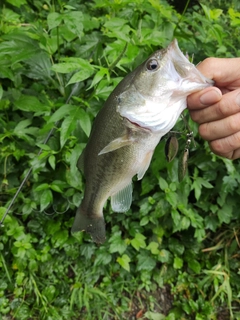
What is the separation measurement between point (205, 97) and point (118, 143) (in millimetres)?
372

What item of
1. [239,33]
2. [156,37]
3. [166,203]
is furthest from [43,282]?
[239,33]

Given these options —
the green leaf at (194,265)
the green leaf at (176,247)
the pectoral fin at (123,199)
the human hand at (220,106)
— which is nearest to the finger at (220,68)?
the human hand at (220,106)

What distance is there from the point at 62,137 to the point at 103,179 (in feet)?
1.40

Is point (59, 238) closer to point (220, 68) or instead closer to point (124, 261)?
point (124, 261)

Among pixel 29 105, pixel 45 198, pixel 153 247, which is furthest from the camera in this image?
pixel 153 247

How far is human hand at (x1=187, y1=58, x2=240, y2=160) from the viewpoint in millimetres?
1217

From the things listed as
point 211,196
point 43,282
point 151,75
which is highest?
point 151,75

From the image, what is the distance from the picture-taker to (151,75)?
3.79 feet

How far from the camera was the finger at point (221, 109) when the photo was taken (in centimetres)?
124

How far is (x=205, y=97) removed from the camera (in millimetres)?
1188

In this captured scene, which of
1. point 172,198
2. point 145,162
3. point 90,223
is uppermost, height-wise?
point 145,162

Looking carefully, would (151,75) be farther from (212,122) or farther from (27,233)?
(27,233)

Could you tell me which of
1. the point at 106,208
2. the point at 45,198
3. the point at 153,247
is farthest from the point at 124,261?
the point at 45,198

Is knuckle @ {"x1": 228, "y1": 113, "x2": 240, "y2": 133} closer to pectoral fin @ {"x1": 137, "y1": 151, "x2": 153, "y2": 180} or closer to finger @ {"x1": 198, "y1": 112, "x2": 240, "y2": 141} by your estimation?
finger @ {"x1": 198, "y1": 112, "x2": 240, "y2": 141}
